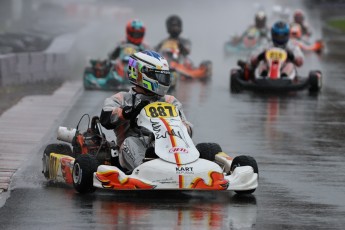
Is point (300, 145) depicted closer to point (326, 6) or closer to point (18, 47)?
point (18, 47)

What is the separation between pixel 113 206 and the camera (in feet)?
31.9

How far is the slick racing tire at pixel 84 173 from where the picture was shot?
10164 millimetres

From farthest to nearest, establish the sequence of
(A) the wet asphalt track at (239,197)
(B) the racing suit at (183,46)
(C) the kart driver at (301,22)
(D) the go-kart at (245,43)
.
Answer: (C) the kart driver at (301,22), (D) the go-kart at (245,43), (B) the racing suit at (183,46), (A) the wet asphalt track at (239,197)

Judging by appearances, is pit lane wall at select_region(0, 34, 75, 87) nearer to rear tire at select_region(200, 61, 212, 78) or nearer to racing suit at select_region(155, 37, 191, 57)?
racing suit at select_region(155, 37, 191, 57)

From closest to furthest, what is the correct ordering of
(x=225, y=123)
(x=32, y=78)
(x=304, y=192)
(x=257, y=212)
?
(x=257, y=212), (x=304, y=192), (x=225, y=123), (x=32, y=78)

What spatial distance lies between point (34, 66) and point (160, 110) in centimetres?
1230

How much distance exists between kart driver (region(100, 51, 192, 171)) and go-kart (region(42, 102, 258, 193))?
0.09 meters

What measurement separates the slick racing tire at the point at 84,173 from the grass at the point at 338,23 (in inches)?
1472

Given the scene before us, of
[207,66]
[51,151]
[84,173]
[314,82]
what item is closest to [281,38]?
[314,82]

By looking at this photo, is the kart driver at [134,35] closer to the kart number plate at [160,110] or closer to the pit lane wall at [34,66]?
the pit lane wall at [34,66]

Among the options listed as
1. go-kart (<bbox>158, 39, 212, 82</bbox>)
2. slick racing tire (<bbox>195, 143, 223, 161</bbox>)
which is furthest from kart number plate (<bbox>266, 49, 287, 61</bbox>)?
slick racing tire (<bbox>195, 143, 223, 161</bbox>)

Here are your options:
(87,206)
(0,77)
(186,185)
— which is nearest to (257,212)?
(186,185)

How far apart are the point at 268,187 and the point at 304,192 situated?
409 millimetres

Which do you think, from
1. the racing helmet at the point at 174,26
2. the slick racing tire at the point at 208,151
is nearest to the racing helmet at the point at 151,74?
the slick racing tire at the point at 208,151
